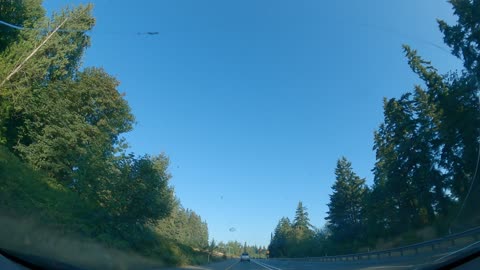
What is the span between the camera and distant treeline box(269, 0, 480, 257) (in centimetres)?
2667

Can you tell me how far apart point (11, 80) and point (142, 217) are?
1391 centimetres

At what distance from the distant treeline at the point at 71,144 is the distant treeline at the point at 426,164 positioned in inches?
679

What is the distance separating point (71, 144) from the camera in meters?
25.7

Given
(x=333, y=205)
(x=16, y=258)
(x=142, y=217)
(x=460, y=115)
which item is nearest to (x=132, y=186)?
(x=142, y=217)

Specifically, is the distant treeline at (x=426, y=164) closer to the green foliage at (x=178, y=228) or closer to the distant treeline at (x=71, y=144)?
the distant treeline at (x=71, y=144)

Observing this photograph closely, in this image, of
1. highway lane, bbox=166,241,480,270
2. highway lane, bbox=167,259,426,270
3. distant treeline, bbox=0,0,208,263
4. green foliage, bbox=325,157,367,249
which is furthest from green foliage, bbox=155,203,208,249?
green foliage, bbox=325,157,367,249

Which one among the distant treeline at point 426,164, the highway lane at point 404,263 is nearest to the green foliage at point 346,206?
the distant treeline at point 426,164

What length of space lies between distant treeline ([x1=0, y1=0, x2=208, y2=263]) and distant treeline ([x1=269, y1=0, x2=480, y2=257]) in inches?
679

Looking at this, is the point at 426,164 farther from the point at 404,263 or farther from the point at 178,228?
the point at 178,228

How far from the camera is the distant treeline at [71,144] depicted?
17547 millimetres

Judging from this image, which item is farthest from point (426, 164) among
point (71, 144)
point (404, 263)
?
point (71, 144)

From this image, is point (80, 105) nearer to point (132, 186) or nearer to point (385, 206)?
point (132, 186)

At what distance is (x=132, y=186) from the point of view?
18.9 meters

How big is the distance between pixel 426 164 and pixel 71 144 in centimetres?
3489
